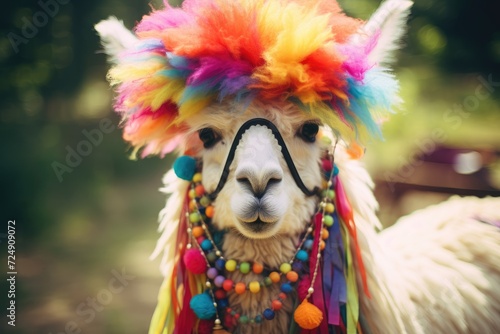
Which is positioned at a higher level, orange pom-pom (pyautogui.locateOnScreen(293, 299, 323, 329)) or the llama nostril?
the llama nostril

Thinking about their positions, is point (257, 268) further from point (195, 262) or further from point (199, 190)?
point (199, 190)

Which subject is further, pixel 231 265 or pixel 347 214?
pixel 347 214

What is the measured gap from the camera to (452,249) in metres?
2.23

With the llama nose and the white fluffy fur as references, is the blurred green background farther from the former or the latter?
the llama nose

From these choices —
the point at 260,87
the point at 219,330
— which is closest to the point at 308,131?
the point at 260,87

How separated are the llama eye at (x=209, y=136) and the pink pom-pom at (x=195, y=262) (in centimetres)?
38

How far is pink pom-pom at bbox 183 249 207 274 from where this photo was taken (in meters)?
1.71

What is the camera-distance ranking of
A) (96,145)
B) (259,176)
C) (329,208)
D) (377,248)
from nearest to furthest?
(259,176) < (329,208) < (377,248) < (96,145)

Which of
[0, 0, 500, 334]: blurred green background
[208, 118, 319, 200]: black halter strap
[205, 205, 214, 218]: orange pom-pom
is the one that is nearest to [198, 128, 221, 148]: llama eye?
[208, 118, 319, 200]: black halter strap

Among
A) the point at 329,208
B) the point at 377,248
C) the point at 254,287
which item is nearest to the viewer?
the point at 254,287

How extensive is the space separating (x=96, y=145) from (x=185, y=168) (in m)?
5.95

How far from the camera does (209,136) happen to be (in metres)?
1.80

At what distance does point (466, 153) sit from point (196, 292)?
4.07m

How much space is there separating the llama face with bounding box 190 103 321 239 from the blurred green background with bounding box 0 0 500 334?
227 cm
